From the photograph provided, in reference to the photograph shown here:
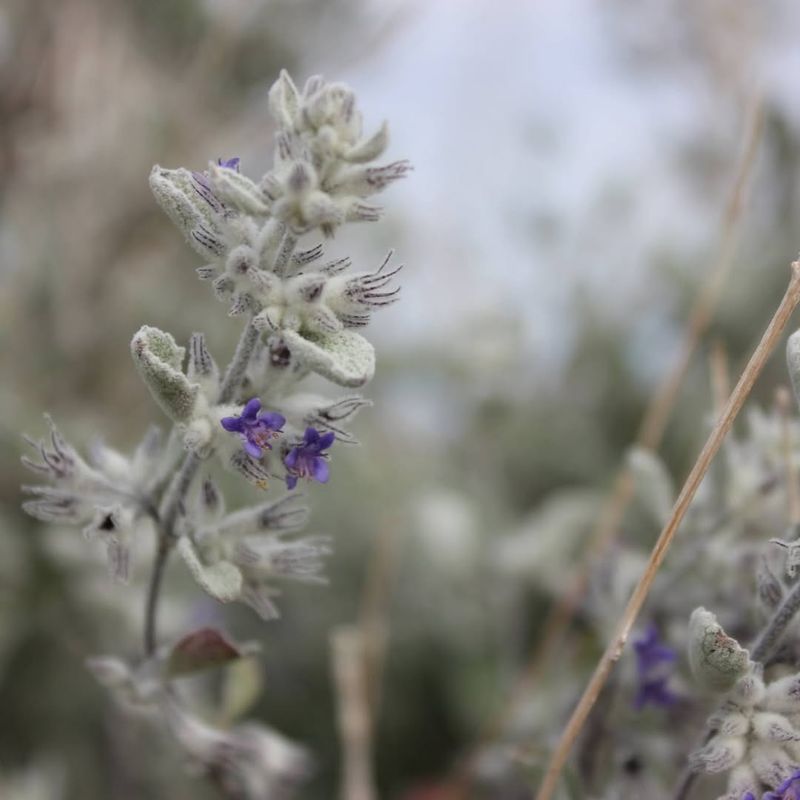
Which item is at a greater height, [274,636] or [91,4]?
[91,4]

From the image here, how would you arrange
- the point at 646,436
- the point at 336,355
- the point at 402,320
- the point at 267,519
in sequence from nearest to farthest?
the point at 336,355, the point at 267,519, the point at 646,436, the point at 402,320

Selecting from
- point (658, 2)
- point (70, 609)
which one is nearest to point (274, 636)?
point (70, 609)

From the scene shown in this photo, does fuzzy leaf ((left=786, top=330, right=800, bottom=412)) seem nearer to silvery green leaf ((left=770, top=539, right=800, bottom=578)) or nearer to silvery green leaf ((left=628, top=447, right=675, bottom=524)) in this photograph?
silvery green leaf ((left=770, top=539, right=800, bottom=578))

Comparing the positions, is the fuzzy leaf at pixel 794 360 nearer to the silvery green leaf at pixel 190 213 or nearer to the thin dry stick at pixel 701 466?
the thin dry stick at pixel 701 466

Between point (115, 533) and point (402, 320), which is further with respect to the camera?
point (402, 320)

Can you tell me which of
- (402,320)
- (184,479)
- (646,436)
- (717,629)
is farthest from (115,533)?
(402,320)

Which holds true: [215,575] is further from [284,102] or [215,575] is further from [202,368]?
[284,102]

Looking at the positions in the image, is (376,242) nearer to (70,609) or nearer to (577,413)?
(577,413)
